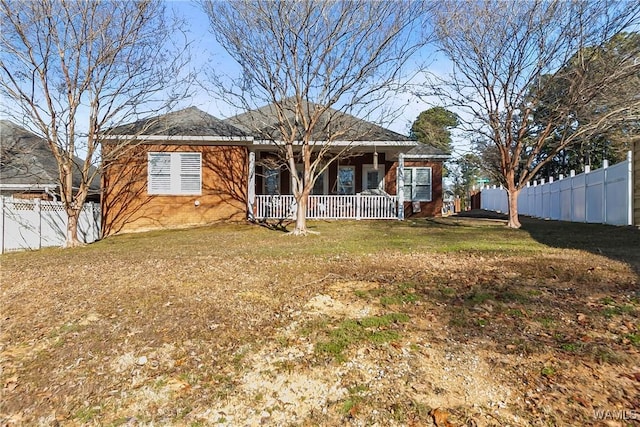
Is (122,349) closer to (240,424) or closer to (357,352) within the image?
(240,424)

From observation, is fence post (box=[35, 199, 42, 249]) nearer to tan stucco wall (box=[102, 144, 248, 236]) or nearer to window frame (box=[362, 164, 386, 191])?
tan stucco wall (box=[102, 144, 248, 236])

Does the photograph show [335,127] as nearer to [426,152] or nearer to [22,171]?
[426,152]

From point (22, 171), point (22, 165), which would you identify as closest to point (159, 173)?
point (22, 165)

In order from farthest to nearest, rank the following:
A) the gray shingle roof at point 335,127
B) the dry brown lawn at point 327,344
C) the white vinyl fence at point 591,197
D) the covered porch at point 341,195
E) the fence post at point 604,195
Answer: the covered porch at point 341,195 → the gray shingle roof at point 335,127 → the fence post at point 604,195 → the white vinyl fence at point 591,197 → the dry brown lawn at point 327,344

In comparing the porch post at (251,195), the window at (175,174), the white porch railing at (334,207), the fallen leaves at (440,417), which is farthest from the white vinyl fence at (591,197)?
the window at (175,174)

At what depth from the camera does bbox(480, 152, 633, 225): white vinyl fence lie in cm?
1015

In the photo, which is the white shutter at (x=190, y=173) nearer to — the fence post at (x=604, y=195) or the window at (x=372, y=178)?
the window at (x=372, y=178)

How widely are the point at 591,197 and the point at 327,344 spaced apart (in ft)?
41.7

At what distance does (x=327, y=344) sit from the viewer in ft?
10.7

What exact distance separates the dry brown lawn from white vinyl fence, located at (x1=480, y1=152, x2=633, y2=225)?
5.54 metres

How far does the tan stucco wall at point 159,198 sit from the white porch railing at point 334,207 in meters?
1.60

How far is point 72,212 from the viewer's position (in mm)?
10422

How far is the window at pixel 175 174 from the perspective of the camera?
13945mm

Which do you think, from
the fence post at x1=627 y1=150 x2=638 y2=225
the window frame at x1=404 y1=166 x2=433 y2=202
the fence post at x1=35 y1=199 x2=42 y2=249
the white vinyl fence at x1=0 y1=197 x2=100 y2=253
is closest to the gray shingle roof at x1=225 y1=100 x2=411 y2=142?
the window frame at x1=404 y1=166 x2=433 y2=202
